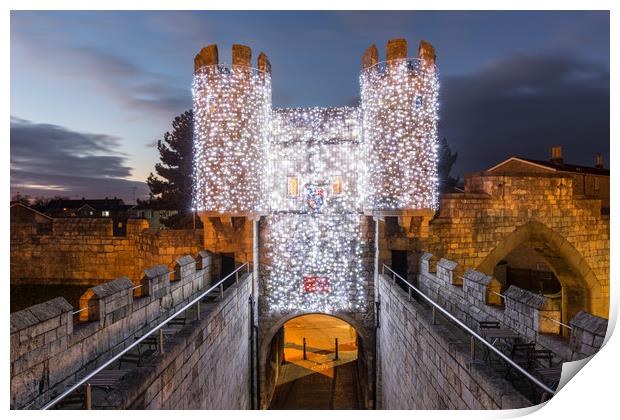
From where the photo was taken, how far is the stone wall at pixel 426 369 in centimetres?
434

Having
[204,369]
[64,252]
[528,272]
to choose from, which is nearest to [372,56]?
[204,369]

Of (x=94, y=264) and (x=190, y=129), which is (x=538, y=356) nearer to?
(x=94, y=264)

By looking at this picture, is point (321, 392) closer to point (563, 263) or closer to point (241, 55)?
point (563, 263)

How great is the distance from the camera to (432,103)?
10.2 metres

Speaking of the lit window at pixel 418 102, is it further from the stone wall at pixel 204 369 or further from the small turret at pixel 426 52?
the stone wall at pixel 204 369

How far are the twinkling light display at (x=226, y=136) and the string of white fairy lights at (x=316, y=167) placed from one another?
0.02 m

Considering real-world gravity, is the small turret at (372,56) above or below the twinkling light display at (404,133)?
above

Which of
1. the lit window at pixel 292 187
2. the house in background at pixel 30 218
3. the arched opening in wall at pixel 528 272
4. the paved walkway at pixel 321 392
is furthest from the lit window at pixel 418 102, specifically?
the house in background at pixel 30 218

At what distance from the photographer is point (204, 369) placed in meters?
6.44

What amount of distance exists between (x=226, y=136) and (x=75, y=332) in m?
6.18

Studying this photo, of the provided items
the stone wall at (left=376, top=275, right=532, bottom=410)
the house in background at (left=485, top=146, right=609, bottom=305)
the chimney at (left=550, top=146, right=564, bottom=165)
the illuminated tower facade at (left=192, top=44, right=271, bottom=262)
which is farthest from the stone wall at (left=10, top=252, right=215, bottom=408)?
the chimney at (left=550, top=146, right=564, bottom=165)

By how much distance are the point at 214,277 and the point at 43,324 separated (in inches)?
263

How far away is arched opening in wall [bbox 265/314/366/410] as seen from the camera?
12367 millimetres
